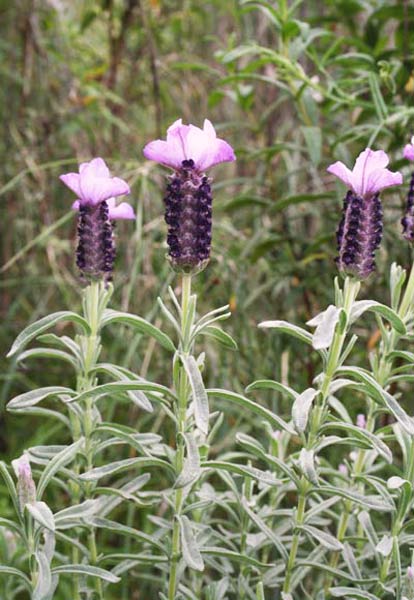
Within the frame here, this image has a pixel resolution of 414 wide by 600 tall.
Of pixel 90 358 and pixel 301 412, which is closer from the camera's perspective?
pixel 301 412

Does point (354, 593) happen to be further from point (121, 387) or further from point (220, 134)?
point (220, 134)

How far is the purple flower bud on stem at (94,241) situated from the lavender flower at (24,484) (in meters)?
0.23

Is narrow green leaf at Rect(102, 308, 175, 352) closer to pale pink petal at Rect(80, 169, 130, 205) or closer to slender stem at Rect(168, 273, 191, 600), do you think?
slender stem at Rect(168, 273, 191, 600)

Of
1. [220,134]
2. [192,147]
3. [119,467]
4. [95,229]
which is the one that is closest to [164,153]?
[192,147]

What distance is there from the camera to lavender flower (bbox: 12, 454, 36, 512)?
2.81 feet

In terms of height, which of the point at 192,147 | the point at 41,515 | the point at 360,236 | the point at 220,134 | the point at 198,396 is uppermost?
the point at 220,134

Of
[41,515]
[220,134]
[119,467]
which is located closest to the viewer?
[41,515]

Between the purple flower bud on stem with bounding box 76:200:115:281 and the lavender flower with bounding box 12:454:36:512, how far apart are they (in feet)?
0.77

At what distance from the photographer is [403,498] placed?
36.9 inches

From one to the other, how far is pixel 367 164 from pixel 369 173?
0.03ft

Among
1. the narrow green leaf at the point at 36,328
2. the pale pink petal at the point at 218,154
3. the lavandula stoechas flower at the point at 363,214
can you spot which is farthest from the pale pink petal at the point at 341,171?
the narrow green leaf at the point at 36,328

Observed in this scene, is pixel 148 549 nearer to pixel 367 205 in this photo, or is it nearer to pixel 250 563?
pixel 250 563

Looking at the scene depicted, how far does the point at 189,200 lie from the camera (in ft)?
2.82

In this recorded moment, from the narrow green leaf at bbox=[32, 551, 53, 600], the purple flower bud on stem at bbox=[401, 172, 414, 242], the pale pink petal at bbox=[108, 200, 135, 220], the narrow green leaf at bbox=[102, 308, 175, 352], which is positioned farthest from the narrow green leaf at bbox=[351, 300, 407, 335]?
the narrow green leaf at bbox=[32, 551, 53, 600]
